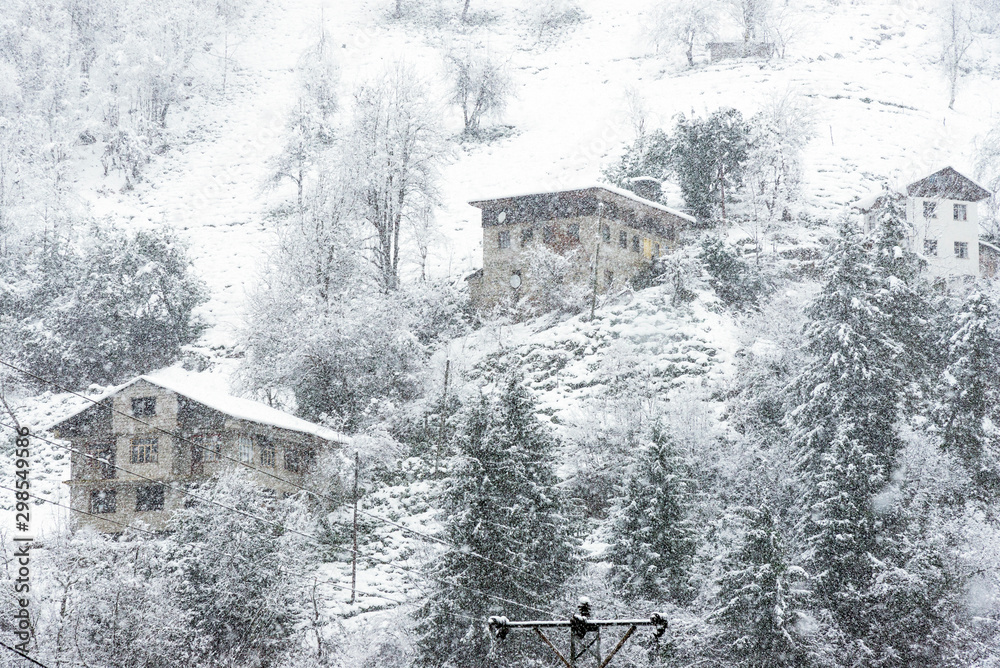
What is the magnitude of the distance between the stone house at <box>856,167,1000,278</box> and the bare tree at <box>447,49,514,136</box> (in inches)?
1770

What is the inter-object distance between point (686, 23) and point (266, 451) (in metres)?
78.0

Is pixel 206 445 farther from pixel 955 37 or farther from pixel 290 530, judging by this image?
A: pixel 955 37

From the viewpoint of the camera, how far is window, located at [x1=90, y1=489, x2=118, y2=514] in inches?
1615

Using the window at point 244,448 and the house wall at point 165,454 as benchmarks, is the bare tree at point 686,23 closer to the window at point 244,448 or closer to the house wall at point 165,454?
the house wall at point 165,454

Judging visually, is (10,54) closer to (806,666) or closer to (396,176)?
(396,176)

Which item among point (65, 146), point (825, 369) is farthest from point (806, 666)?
point (65, 146)

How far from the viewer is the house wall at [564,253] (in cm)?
5547

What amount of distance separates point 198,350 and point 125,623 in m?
29.1

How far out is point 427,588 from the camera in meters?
33.1

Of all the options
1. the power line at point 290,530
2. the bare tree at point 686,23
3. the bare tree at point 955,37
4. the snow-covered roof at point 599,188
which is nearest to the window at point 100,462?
the power line at point 290,530

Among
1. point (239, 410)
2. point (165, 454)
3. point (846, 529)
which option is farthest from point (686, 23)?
point (846, 529)

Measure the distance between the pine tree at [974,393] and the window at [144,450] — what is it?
3144 cm

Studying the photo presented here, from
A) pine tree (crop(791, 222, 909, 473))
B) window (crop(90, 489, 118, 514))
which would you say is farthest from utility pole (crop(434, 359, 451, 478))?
pine tree (crop(791, 222, 909, 473))

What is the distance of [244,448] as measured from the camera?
4250 cm
